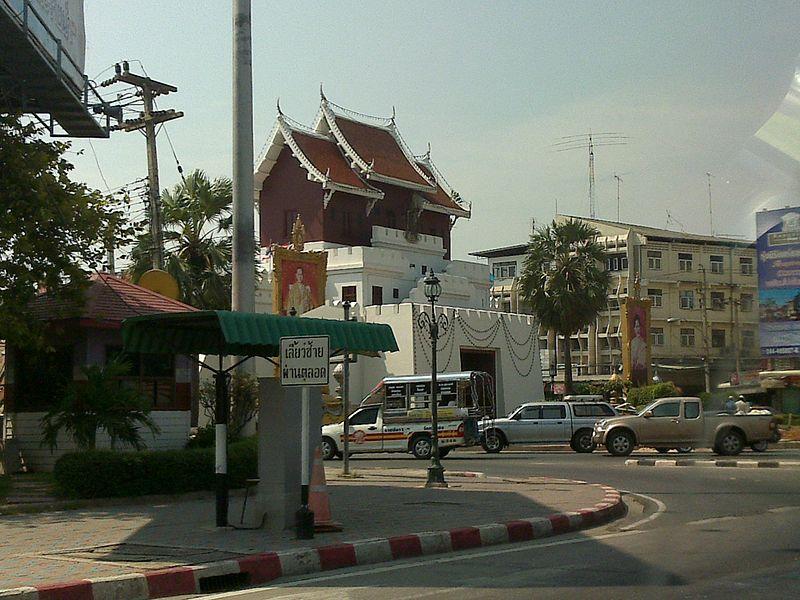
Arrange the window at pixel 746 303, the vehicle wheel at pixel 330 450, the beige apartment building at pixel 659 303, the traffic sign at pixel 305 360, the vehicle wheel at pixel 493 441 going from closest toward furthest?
1. the traffic sign at pixel 305 360
2. the window at pixel 746 303
3. the vehicle wheel at pixel 330 450
4. the vehicle wheel at pixel 493 441
5. the beige apartment building at pixel 659 303

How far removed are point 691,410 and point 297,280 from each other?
70.6 ft

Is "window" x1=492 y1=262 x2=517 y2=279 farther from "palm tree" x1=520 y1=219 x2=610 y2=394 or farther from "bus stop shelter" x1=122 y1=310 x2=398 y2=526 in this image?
"bus stop shelter" x1=122 y1=310 x2=398 y2=526

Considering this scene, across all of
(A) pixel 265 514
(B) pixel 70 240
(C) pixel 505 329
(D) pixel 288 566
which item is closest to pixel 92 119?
(B) pixel 70 240

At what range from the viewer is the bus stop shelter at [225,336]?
473 inches

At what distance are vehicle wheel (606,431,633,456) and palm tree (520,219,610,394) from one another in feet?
82.6

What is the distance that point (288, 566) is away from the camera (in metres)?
10.4

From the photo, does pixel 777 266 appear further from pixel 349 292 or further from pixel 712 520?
pixel 349 292

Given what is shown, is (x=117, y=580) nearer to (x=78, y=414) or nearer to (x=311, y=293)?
(x=78, y=414)

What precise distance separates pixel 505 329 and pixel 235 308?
37.1 m

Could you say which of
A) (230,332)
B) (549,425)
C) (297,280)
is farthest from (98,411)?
(297,280)

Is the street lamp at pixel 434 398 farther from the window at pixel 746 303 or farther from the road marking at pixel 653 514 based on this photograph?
the window at pixel 746 303

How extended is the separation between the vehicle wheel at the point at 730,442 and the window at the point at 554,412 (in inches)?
236

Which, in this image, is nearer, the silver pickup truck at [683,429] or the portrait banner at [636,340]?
the silver pickup truck at [683,429]

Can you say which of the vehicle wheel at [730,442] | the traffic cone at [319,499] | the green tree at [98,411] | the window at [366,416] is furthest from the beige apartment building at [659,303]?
the traffic cone at [319,499]
